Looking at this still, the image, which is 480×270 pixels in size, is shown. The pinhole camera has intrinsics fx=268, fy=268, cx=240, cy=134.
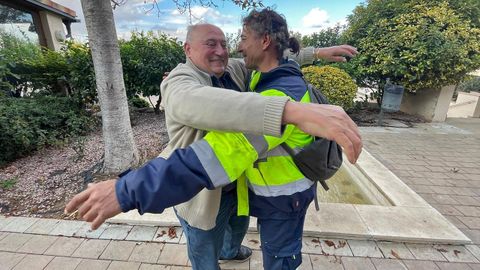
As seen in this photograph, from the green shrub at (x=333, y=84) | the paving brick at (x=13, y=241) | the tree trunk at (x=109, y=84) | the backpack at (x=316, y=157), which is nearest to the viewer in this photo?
the backpack at (x=316, y=157)

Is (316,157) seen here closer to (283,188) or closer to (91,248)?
(283,188)

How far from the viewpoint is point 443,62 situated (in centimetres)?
612

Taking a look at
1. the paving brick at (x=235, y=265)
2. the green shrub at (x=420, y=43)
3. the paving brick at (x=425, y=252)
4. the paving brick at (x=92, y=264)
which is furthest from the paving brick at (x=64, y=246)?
the green shrub at (x=420, y=43)

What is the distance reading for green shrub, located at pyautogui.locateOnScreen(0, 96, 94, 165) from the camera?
4.03m

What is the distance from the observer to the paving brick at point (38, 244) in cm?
226

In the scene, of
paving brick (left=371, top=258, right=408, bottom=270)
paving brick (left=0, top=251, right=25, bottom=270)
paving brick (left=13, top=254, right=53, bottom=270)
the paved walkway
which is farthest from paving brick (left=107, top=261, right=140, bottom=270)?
paving brick (left=371, top=258, right=408, bottom=270)

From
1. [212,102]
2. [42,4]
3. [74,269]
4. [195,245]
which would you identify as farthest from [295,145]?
[42,4]

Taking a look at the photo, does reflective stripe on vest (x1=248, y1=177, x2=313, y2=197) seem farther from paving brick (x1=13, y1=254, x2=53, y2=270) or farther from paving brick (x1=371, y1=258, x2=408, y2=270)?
paving brick (x1=13, y1=254, x2=53, y2=270)

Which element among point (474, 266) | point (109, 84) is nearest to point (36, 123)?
point (109, 84)

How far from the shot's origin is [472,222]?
2797 mm

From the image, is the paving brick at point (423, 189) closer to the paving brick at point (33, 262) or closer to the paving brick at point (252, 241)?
the paving brick at point (252, 241)

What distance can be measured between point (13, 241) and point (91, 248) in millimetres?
742

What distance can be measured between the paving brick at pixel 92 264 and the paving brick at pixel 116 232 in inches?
10.3

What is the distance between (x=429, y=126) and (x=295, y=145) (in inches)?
288
